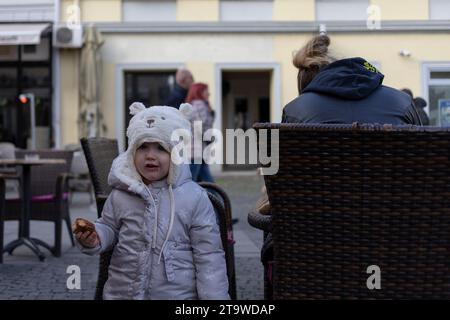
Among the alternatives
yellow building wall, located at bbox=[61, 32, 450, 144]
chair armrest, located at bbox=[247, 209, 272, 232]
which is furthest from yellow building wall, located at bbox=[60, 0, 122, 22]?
chair armrest, located at bbox=[247, 209, 272, 232]

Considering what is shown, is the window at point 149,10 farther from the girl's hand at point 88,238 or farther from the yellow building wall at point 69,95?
the girl's hand at point 88,238

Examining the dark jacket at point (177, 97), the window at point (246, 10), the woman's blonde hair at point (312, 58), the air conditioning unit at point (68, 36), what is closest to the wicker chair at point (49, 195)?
the dark jacket at point (177, 97)

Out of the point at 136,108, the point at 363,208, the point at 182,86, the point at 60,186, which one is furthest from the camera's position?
the point at 182,86

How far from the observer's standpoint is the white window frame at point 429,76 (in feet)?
8.38

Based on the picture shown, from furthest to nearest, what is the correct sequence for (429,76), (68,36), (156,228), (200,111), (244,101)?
(244,101), (68,36), (200,111), (429,76), (156,228)

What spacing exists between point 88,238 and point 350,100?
3.29ft

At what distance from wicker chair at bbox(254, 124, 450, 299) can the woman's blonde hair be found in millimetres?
858

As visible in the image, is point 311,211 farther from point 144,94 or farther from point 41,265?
point 144,94

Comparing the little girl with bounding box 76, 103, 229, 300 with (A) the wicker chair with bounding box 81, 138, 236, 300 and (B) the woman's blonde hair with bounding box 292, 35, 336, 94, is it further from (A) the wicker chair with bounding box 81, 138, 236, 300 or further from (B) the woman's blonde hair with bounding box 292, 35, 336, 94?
(B) the woman's blonde hair with bounding box 292, 35, 336, 94

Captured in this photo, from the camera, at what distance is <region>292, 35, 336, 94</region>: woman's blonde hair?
8.23 ft

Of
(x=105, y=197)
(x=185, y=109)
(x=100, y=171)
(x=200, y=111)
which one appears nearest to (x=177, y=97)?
(x=200, y=111)

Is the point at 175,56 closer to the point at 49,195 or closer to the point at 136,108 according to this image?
the point at 49,195

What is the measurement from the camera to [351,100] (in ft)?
6.94

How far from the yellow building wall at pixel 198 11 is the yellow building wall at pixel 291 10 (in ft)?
4.50
